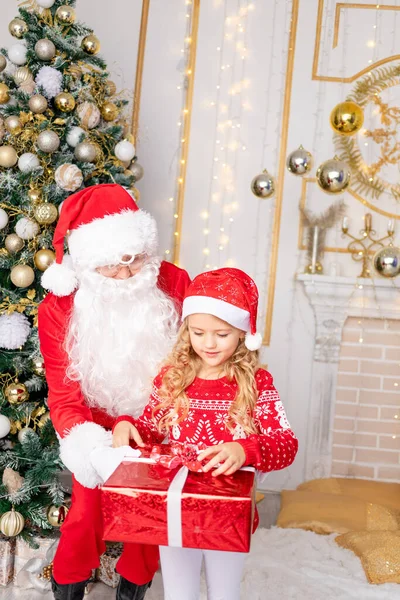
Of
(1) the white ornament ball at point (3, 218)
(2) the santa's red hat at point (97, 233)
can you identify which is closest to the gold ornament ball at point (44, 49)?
(1) the white ornament ball at point (3, 218)

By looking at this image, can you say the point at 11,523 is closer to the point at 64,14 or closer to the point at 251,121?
the point at 64,14

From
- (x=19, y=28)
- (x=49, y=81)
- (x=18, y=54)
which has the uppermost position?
(x=19, y=28)

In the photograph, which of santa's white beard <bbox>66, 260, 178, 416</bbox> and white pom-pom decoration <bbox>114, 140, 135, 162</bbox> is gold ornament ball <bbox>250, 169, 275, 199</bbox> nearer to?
white pom-pom decoration <bbox>114, 140, 135, 162</bbox>

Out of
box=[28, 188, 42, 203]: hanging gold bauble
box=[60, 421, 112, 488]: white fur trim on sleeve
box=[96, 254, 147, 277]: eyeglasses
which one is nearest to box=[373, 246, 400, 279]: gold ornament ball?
box=[96, 254, 147, 277]: eyeglasses

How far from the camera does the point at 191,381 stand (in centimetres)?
208

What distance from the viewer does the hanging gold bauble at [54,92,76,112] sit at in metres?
3.14

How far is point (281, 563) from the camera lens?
323 centimetres

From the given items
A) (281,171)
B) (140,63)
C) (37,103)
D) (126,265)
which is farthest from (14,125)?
(281,171)

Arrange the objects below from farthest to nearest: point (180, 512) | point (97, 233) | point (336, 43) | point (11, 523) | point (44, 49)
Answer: point (336, 43) < point (44, 49) < point (11, 523) < point (97, 233) < point (180, 512)

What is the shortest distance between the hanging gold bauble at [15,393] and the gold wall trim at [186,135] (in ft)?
4.95

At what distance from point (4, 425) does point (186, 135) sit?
2145 millimetres

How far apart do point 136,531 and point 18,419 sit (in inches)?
62.6

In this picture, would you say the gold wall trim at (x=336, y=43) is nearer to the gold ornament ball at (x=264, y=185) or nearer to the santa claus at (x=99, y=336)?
the gold ornament ball at (x=264, y=185)

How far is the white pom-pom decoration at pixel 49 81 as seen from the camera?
10.3 feet
